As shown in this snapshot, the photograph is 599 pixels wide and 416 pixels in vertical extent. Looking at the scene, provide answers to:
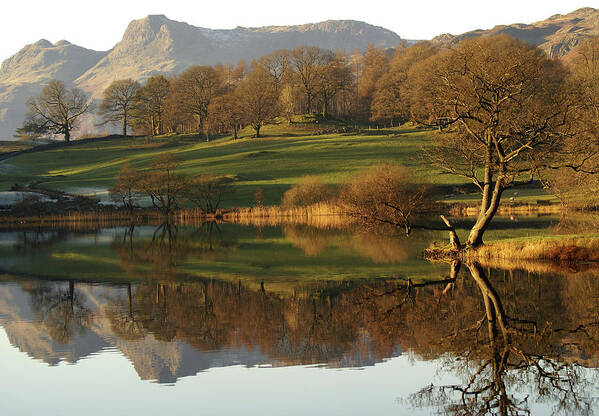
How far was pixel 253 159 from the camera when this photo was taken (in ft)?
289

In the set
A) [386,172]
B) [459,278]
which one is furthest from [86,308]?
[386,172]

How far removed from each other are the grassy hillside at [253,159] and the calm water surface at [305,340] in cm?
4248

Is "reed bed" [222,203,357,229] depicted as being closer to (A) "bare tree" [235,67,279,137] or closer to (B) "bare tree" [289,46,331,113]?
(A) "bare tree" [235,67,279,137]

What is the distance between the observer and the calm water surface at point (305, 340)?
37.3 ft

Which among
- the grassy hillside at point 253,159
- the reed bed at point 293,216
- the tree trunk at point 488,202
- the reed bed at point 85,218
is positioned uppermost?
the tree trunk at point 488,202

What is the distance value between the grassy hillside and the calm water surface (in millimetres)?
42484

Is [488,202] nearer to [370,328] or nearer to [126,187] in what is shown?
[370,328]

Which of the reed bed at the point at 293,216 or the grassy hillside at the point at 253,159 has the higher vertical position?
the grassy hillside at the point at 253,159

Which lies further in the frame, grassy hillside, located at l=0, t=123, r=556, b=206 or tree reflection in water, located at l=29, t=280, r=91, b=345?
grassy hillside, located at l=0, t=123, r=556, b=206

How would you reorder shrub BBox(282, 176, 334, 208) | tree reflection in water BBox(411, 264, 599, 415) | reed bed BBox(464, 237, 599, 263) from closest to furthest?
1. tree reflection in water BBox(411, 264, 599, 415)
2. reed bed BBox(464, 237, 599, 263)
3. shrub BBox(282, 176, 334, 208)

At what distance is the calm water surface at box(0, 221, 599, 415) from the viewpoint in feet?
37.3

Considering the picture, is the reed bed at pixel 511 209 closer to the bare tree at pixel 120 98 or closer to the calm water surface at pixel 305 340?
the calm water surface at pixel 305 340

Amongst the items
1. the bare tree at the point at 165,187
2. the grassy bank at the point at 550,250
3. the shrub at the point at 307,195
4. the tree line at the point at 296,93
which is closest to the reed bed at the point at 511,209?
the tree line at the point at 296,93

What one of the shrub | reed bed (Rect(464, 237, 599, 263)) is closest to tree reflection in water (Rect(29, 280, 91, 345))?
reed bed (Rect(464, 237, 599, 263))
